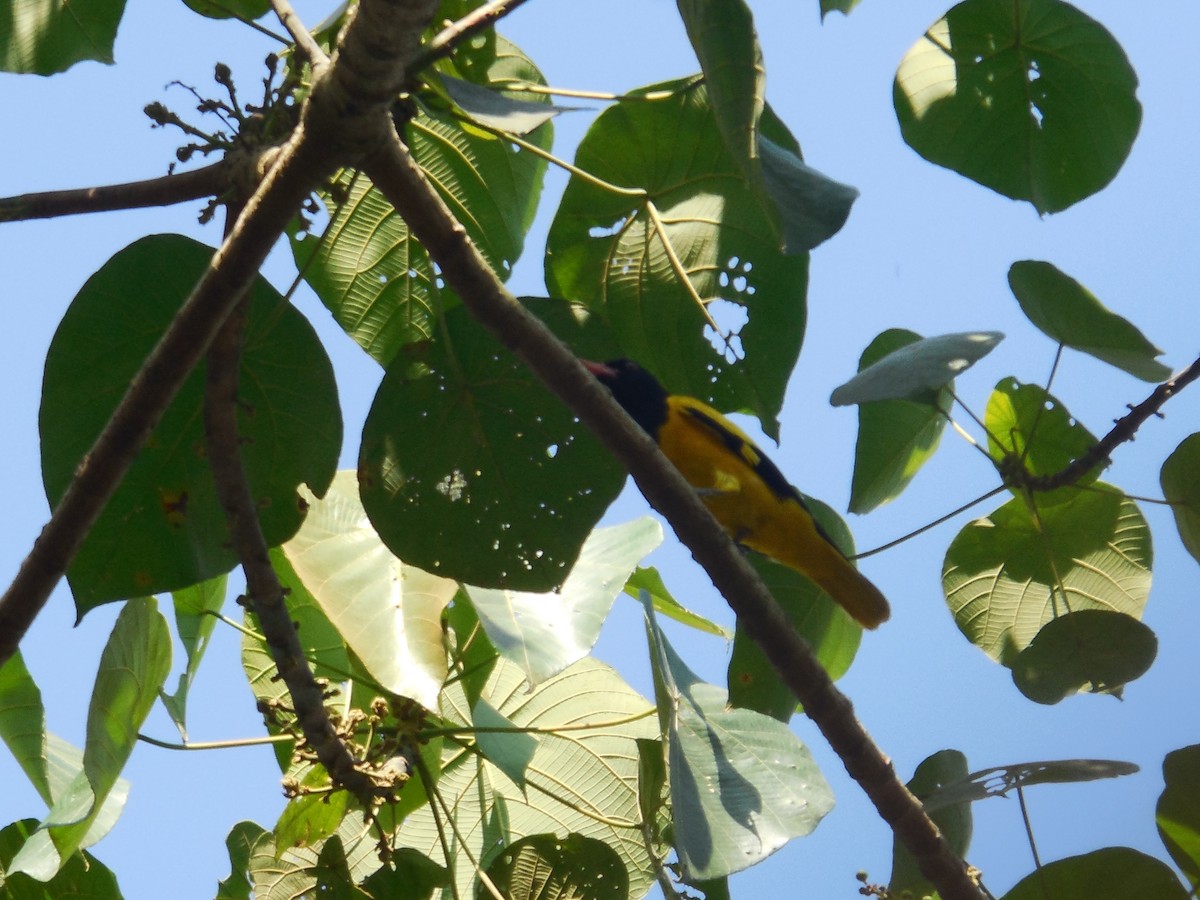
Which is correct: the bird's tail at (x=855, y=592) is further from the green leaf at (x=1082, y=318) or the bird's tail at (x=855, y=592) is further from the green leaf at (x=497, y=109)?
the green leaf at (x=497, y=109)

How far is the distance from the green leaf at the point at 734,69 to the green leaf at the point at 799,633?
3.14ft

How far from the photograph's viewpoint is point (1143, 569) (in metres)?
1.81

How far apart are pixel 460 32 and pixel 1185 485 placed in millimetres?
1229

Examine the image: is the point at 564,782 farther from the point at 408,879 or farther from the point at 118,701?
the point at 118,701

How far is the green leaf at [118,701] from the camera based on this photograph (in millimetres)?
1428

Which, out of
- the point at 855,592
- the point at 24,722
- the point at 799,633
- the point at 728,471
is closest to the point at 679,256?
the point at 799,633

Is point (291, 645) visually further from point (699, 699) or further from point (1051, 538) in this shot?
point (1051, 538)

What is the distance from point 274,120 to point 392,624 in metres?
0.75

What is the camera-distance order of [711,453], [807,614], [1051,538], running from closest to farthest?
[1051,538] → [807,614] → [711,453]

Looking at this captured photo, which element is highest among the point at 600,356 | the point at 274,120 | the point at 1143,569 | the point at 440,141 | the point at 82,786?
the point at 440,141

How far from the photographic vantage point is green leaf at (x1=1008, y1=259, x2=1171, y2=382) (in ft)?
4.88

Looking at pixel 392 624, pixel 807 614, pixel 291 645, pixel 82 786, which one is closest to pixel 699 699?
pixel 807 614

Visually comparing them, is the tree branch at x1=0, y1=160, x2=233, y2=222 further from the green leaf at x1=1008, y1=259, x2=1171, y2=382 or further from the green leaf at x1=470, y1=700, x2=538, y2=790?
the green leaf at x1=1008, y1=259, x2=1171, y2=382

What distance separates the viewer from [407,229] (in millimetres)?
1791
